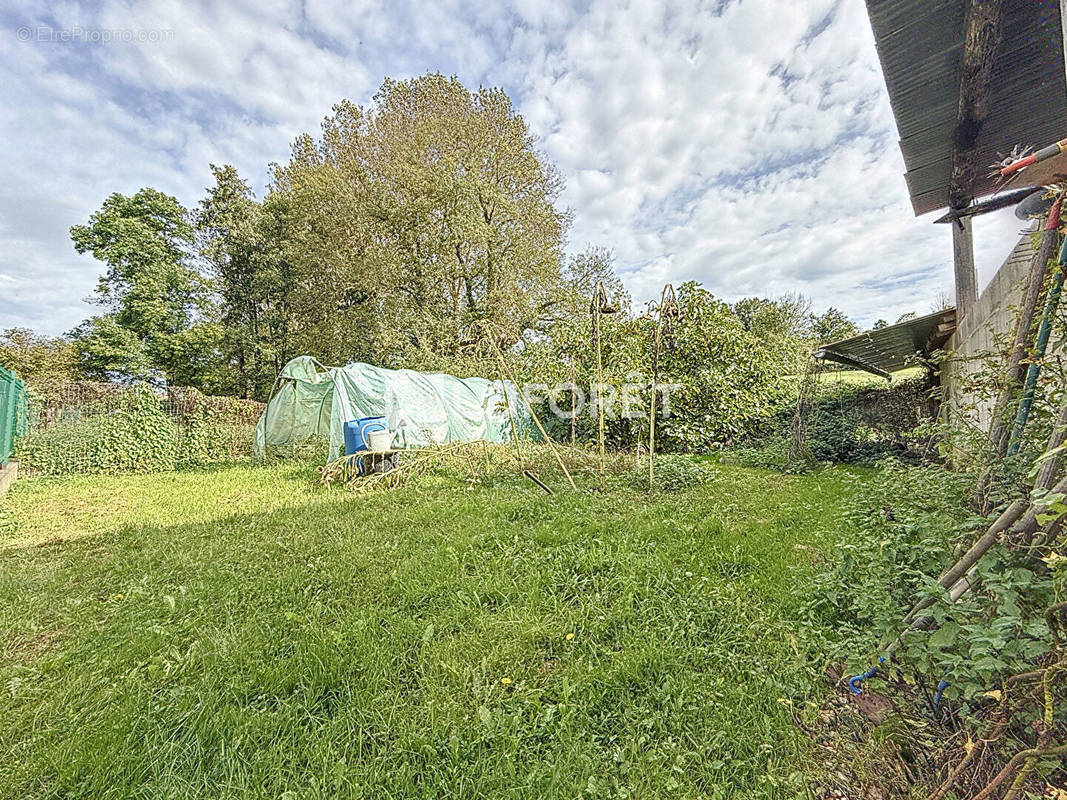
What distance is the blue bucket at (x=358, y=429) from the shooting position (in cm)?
648

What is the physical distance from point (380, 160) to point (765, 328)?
690 inches

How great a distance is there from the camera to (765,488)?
5.01 metres

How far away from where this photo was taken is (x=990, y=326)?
200 centimetres

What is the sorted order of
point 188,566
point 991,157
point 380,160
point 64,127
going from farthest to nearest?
→ 1. point 380,160
2. point 64,127
3. point 188,566
4. point 991,157

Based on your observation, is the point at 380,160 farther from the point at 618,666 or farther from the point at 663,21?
the point at 618,666

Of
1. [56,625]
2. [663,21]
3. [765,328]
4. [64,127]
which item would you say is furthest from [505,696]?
[765,328]

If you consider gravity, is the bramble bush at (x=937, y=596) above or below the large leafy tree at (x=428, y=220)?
below

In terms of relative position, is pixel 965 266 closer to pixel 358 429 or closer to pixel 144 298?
pixel 358 429

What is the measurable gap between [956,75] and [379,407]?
773cm

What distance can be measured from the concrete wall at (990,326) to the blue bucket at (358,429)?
6.46 meters

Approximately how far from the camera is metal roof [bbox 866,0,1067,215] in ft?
6.59

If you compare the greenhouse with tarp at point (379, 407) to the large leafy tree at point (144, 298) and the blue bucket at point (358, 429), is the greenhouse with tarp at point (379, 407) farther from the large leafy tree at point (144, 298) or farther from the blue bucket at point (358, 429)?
the large leafy tree at point (144, 298)

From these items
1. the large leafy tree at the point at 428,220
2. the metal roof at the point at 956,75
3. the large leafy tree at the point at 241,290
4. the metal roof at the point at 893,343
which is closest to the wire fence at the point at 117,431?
the large leafy tree at the point at 428,220

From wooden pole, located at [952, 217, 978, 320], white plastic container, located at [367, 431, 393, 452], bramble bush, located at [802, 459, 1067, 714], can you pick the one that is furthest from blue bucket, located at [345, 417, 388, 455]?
wooden pole, located at [952, 217, 978, 320]
